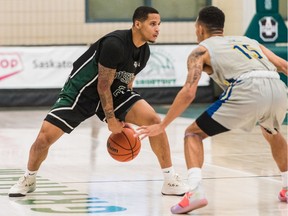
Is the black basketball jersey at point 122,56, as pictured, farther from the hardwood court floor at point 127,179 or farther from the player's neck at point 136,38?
the hardwood court floor at point 127,179

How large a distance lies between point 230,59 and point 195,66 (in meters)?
0.30

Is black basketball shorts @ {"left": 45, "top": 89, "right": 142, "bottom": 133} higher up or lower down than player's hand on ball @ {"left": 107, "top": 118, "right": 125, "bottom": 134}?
higher up

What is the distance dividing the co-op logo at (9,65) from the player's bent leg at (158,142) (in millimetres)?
11539

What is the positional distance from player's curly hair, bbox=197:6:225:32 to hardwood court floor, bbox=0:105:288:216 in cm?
145

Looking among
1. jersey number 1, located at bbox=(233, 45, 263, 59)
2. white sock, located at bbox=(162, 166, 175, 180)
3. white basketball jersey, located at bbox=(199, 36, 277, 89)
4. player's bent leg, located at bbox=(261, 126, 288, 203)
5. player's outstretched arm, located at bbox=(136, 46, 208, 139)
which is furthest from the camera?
white sock, located at bbox=(162, 166, 175, 180)

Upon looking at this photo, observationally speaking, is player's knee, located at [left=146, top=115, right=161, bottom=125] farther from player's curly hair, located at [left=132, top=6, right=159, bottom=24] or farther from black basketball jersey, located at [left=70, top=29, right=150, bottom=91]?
player's curly hair, located at [left=132, top=6, right=159, bottom=24]

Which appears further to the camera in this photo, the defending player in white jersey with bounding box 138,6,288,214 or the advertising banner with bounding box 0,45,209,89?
the advertising banner with bounding box 0,45,209,89

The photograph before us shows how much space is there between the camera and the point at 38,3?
2066 cm

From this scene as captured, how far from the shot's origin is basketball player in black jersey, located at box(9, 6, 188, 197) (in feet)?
25.2

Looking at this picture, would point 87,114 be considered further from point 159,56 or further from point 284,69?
point 159,56

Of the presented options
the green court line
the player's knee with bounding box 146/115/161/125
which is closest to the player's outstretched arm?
the player's knee with bounding box 146/115/161/125

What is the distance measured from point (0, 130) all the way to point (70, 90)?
21.6ft

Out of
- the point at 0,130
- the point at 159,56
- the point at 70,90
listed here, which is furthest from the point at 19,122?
the point at 70,90

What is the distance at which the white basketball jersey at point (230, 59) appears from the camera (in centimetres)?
677
